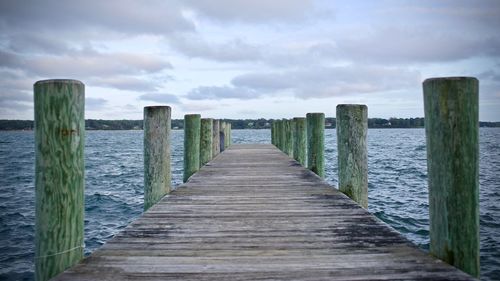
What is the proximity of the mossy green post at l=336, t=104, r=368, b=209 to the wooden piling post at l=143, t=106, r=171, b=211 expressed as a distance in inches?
84.2

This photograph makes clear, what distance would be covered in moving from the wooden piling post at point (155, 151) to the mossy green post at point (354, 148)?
2139 mm

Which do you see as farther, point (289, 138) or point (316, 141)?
point (289, 138)

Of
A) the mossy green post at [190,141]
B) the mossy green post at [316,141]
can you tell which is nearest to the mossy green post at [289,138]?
the mossy green post at [316,141]

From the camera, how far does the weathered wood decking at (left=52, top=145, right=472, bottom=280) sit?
2318 millimetres

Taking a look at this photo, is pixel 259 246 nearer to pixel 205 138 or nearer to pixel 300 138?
pixel 205 138

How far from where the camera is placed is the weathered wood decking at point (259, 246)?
2318 mm

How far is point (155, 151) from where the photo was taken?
4375 mm

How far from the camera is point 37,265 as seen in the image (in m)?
2.39

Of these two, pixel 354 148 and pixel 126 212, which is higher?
pixel 354 148

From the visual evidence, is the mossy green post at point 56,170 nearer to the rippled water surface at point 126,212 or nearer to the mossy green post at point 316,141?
the mossy green post at point 316,141

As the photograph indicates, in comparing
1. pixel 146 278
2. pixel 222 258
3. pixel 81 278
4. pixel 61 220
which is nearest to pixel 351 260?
pixel 222 258

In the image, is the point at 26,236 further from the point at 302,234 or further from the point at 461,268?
the point at 461,268

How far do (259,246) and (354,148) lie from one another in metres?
2.13

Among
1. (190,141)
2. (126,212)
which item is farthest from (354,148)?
(126,212)
